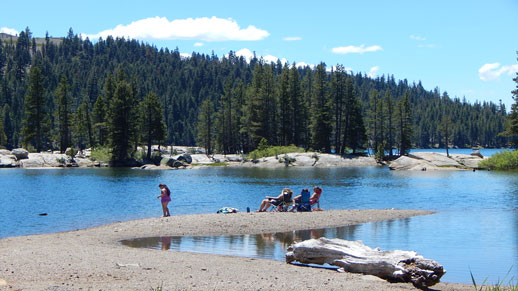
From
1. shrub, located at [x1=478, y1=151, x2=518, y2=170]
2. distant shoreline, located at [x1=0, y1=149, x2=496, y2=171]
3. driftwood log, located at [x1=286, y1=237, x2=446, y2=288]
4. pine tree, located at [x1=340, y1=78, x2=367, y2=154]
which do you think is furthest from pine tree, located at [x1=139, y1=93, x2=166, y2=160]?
driftwood log, located at [x1=286, y1=237, x2=446, y2=288]

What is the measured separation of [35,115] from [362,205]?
70361 millimetres

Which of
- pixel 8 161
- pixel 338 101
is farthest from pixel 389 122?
pixel 8 161

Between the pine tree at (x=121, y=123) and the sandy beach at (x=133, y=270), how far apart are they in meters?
56.9

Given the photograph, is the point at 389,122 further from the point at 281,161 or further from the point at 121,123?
the point at 121,123

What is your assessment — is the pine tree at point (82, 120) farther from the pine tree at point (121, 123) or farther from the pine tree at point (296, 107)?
the pine tree at point (296, 107)

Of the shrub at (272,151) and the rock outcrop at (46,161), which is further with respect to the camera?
the shrub at (272,151)

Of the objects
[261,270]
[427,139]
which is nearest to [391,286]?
[261,270]

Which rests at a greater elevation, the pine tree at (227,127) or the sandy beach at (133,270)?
the pine tree at (227,127)

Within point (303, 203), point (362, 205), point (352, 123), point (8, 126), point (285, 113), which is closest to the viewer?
point (303, 203)

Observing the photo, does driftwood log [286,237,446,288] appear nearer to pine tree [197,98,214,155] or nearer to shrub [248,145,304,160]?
shrub [248,145,304,160]

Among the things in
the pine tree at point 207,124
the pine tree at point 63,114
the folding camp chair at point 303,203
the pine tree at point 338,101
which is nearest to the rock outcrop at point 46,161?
the pine tree at point 63,114

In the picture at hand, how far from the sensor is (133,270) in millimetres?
13711

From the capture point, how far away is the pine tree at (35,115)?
284 ft

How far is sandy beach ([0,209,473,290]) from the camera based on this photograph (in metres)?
12.2
